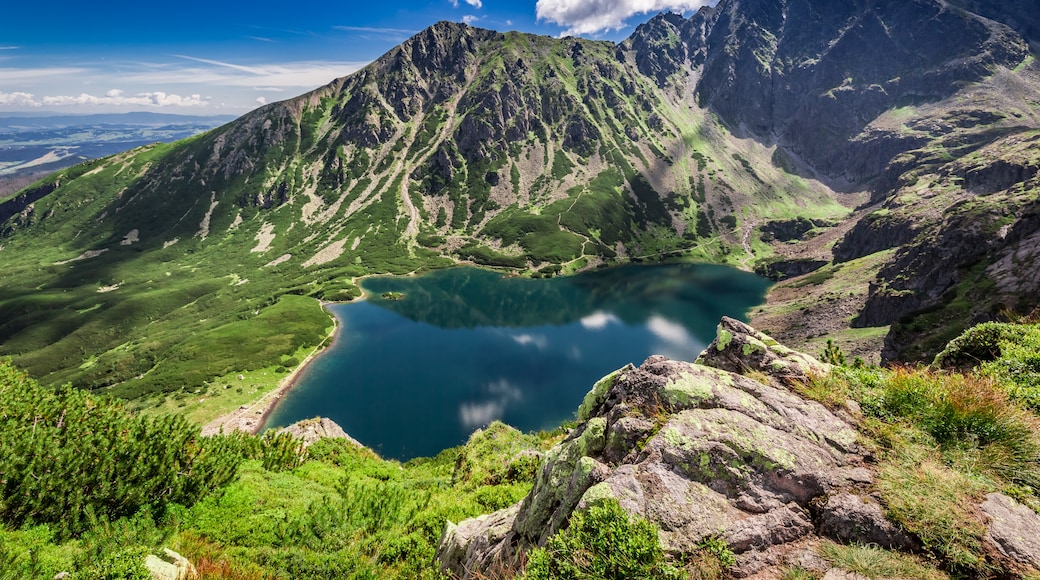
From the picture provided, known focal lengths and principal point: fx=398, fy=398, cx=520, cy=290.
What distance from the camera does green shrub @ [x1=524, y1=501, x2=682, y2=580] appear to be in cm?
760

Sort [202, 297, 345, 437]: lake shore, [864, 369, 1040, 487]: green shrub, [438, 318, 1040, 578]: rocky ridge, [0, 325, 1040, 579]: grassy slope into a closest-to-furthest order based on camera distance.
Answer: [0, 325, 1040, 579]: grassy slope
[438, 318, 1040, 578]: rocky ridge
[864, 369, 1040, 487]: green shrub
[202, 297, 345, 437]: lake shore

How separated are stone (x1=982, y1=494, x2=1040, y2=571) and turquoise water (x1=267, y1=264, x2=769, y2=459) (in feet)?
255

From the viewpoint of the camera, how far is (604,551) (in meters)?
7.99

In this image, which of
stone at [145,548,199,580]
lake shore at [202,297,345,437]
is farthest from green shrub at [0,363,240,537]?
lake shore at [202,297,345,437]

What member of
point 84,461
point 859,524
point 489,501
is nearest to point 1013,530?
point 859,524

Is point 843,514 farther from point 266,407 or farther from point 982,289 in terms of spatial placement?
point 266,407

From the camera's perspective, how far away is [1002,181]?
17912 centimetres

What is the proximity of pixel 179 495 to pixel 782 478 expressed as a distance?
25261 millimetres

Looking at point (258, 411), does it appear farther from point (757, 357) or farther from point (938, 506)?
point (938, 506)

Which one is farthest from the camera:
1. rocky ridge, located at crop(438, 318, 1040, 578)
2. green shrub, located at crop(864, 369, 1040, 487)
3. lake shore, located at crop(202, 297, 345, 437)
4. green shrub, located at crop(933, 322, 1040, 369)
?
lake shore, located at crop(202, 297, 345, 437)

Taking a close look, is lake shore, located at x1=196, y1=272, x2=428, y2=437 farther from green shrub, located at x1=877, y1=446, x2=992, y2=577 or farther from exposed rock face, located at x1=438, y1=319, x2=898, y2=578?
green shrub, located at x1=877, y1=446, x2=992, y2=577

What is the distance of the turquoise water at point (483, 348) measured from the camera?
8744 centimetres

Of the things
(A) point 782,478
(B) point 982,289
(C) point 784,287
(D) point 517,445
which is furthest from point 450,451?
(C) point 784,287

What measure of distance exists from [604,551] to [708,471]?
11.3 ft
